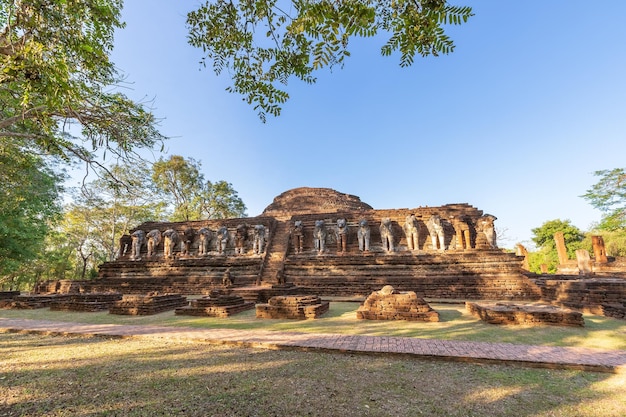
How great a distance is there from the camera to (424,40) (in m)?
2.64

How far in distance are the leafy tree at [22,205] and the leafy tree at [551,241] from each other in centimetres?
4023

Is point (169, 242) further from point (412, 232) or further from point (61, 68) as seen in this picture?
point (61, 68)

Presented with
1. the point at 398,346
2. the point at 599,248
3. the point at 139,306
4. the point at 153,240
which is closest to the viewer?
the point at 398,346

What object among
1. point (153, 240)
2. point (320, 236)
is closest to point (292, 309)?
point (320, 236)

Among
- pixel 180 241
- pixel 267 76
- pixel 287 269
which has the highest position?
pixel 267 76

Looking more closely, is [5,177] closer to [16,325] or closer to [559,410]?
[16,325]

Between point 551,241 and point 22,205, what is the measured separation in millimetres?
46730

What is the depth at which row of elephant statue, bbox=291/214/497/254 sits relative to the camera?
1438cm

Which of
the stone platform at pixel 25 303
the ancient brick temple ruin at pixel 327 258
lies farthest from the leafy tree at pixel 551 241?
the stone platform at pixel 25 303

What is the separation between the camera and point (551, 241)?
109ft

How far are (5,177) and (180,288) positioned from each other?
877cm

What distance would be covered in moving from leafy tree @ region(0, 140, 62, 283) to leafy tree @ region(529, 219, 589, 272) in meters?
40.2

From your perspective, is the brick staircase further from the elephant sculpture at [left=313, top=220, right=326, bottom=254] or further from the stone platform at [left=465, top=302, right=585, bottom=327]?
the stone platform at [left=465, top=302, right=585, bottom=327]

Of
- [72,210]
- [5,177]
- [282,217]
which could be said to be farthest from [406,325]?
[72,210]
